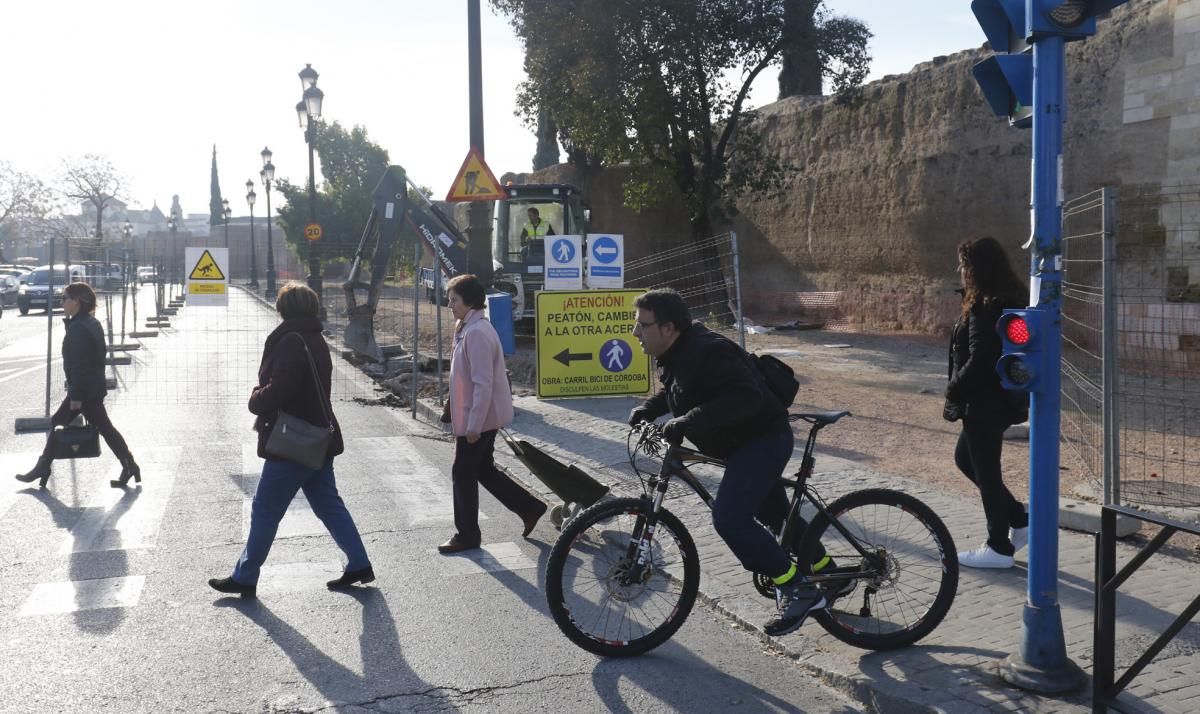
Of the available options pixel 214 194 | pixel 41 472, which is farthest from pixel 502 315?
pixel 214 194

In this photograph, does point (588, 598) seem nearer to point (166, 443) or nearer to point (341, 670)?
point (341, 670)

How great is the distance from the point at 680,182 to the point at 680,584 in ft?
71.0

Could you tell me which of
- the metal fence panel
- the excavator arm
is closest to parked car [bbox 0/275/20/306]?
the excavator arm

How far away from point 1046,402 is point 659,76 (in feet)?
65.9

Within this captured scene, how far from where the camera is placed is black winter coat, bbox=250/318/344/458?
584 centimetres

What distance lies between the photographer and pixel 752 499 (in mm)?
4691

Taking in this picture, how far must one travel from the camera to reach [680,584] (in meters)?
5.02

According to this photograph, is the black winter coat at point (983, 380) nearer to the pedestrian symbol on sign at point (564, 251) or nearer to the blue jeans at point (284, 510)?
the blue jeans at point (284, 510)

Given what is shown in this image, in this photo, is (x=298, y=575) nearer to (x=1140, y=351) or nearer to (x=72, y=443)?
(x=72, y=443)

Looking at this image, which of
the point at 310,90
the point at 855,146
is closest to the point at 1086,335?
the point at 855,146

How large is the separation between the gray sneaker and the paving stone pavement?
24 centimetres

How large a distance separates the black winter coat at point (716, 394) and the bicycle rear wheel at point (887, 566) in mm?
568

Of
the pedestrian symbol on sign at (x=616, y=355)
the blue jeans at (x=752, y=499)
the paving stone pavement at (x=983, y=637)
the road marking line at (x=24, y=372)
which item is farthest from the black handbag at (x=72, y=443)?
the road marking line at (x=24, y=372)

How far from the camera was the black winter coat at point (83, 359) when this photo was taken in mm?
8883
